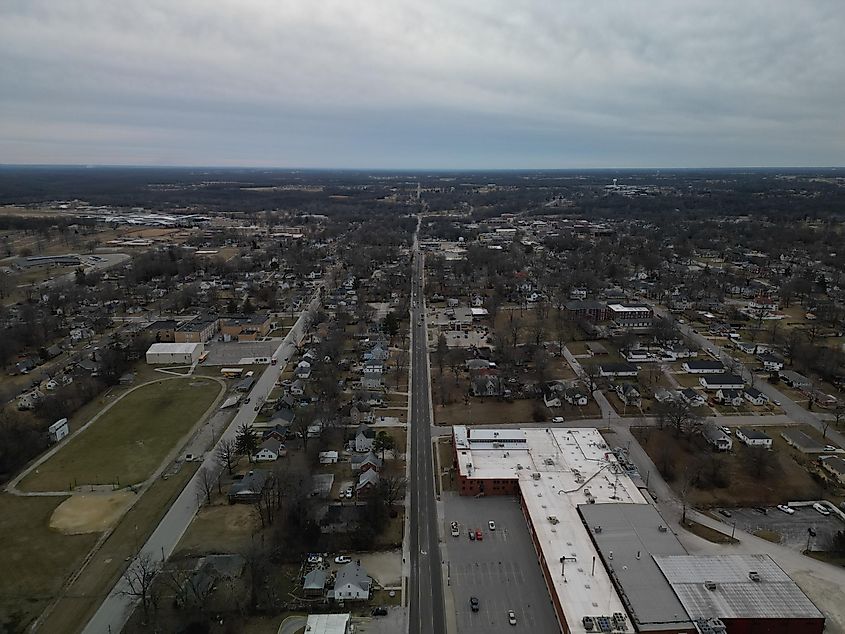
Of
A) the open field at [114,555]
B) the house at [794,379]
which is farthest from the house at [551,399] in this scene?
the open field at [114,555]

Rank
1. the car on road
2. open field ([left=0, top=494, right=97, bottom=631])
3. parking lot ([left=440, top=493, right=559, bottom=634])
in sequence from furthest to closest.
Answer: the car on road
open field ([left=0, top=494, right=97, bottom=631])
parking lot ([left=440, top=493, right=559, bottom=634])

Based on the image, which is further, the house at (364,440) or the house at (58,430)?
the house at (58,430)

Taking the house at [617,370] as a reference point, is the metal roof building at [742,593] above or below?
above

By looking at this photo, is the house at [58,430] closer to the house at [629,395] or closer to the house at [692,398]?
the house at [629,395]

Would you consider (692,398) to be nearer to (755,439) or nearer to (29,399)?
(755,439)

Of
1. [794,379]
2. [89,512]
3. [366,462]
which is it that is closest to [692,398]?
[794,379]

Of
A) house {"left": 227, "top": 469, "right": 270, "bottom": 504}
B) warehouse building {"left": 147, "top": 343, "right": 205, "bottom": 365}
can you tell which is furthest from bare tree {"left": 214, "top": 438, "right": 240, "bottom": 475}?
warehouse building {"left": 147, "top": 343, "right": 205, "bottom": 365}

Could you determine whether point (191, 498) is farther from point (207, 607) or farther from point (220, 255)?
point (220, 255)

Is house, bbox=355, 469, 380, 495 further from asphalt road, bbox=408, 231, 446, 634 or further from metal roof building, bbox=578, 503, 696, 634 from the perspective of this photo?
metal roof building, bbox=578, 503, 696, 634
